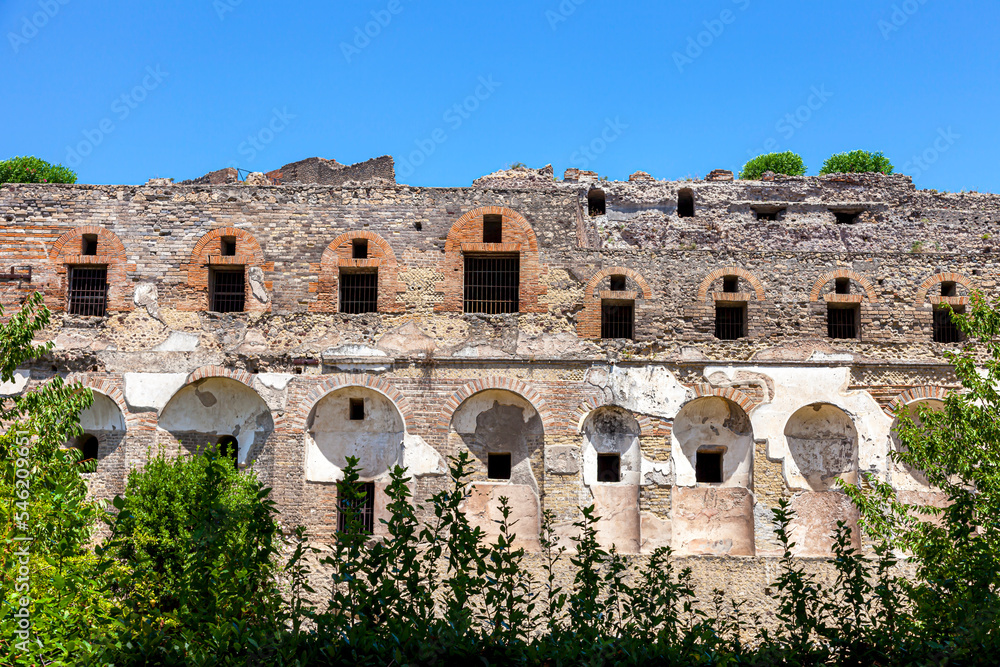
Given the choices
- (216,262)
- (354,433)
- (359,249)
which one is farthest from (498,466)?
(216,262)

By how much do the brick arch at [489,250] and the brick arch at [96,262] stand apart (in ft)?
24.8

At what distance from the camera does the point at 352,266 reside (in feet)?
62.1

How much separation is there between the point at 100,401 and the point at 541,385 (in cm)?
1033

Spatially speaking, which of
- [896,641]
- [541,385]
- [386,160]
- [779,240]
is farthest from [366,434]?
[779,240]

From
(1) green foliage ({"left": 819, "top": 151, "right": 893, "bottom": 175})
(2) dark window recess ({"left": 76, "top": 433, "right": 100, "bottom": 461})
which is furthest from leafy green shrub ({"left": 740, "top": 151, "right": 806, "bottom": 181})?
(2) dark window recess ({"left": 76, "top": 433, "right": 100, "bottom": 461})

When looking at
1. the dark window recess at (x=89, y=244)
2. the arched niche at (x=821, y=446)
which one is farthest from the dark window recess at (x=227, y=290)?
the arched niche at (x=821, y=446)

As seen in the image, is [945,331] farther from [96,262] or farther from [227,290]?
[96,262]

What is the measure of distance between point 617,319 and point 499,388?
349cm

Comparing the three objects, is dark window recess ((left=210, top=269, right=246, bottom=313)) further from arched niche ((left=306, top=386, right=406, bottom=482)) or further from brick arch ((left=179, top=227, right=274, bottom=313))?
arched niche ((left=306, top=386, right=406, bottom=482))

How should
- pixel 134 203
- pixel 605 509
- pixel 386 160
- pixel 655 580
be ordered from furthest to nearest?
pixel 386 160 → pixel 134 203 → pixel 605 509 → pixel 655 580

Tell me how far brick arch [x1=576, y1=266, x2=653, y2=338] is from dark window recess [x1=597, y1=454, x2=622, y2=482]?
2812 millimetres

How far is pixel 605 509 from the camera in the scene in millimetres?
17859

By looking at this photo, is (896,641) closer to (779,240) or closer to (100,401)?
(100,401)

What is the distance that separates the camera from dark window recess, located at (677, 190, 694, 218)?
27.6 m
